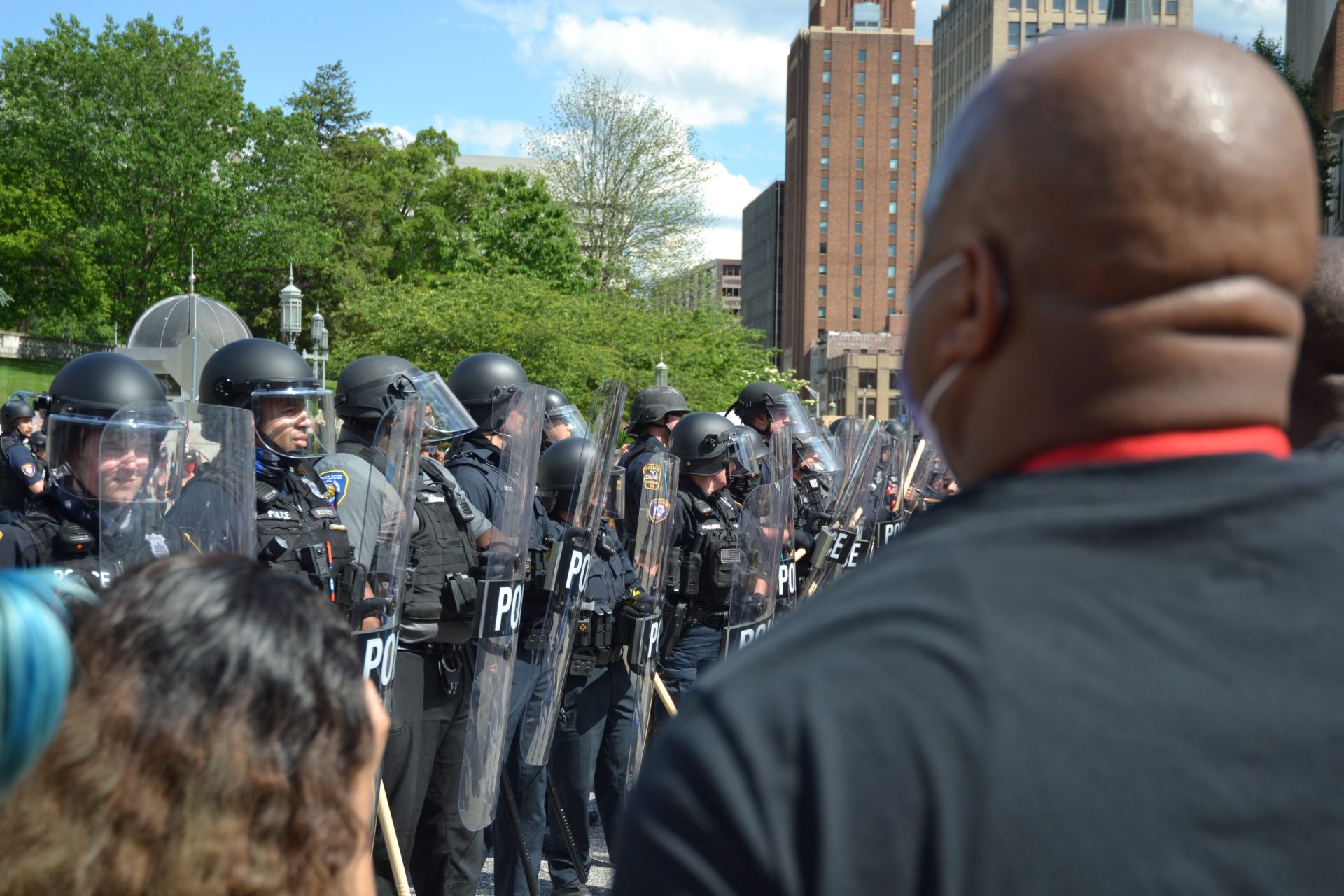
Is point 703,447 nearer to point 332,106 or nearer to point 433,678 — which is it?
point 433,678

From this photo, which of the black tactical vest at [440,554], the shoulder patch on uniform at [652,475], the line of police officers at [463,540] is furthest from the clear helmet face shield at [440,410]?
the shoulder patch on uniform at [652,475]

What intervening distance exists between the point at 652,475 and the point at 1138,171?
5.09 meters

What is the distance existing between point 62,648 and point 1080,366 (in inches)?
36.9

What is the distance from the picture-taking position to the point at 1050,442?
1.01 metres

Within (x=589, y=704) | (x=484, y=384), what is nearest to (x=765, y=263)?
(x=484, y=384)

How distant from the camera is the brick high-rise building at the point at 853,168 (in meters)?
109

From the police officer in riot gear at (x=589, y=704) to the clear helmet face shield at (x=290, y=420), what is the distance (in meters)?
1.22

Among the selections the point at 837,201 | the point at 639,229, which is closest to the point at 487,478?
the point at 639,229

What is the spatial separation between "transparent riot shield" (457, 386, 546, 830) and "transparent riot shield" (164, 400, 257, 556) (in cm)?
136

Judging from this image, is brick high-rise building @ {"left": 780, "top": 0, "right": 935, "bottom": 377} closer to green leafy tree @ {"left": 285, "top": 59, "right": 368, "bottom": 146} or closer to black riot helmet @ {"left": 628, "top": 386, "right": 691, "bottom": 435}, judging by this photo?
green leafy tree @ {"left": 285, "top": 59, "right": 368, "bottom": 146}

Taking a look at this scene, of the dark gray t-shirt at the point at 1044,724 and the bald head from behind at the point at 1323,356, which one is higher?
the bald head from behind at the point at 1323,356

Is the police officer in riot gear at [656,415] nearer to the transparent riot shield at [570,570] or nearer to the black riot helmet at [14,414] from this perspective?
the transparent riot shield at [570,570]

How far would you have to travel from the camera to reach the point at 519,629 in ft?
18.0

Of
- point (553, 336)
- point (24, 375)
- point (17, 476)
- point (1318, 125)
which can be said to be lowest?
point (17, 476)
